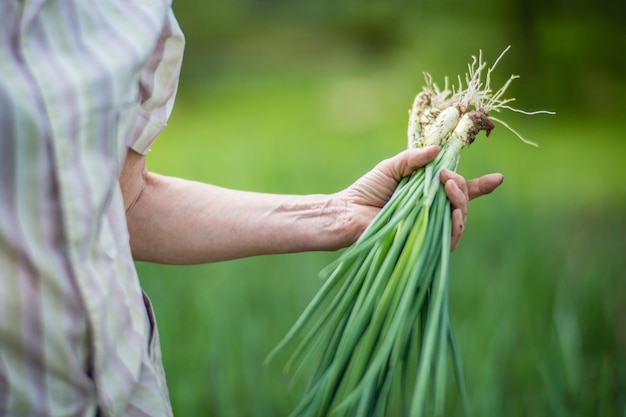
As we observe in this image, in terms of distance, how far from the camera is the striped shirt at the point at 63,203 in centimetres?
79

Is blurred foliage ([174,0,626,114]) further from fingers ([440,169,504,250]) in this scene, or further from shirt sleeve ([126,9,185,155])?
shirt sleeve ([126,9,185,155])

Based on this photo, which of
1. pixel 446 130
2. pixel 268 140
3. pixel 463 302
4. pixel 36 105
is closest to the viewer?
pixel 36 105

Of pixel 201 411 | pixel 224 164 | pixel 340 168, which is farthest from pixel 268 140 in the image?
pixel 201 411

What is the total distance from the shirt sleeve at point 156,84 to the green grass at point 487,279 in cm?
48

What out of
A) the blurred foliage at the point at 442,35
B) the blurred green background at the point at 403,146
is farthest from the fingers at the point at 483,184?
the blurred foliage at the point at 442,35

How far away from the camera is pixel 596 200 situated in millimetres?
2930

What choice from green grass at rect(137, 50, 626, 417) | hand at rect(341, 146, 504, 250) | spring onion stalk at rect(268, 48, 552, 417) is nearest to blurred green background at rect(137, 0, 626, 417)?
green grass at rect(137, 50, 626, 417)

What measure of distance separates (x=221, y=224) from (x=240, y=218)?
3 centimetres

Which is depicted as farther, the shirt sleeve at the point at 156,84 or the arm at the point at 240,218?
the arm at the point at 240,218

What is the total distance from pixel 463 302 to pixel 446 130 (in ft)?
3.11

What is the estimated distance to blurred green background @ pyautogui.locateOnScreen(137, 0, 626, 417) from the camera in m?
1.78

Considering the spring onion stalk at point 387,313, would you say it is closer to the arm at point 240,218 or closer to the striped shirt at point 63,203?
the arm at point 240,218

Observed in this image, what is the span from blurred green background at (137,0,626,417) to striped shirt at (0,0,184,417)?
1.21 ft

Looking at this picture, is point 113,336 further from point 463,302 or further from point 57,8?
point 463,302
